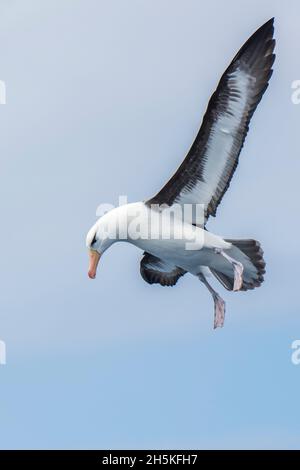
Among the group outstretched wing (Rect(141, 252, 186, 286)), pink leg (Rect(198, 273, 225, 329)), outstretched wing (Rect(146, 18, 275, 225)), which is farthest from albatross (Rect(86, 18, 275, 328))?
outstretched wing (Rect(141, 252, 186, 286))

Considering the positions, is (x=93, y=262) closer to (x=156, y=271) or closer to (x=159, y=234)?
(x=159, y=234)

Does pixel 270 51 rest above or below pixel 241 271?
above

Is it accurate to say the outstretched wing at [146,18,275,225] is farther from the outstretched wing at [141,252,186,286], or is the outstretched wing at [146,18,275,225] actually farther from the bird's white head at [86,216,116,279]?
the outstretched wing at [141,252,186,286]

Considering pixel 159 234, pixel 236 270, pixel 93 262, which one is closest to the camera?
pixel 159 234

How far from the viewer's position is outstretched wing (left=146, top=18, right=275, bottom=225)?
4072 centimetres

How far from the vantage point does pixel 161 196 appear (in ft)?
136

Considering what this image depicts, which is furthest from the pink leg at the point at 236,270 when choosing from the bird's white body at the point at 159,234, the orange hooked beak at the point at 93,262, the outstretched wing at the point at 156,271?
the outstretched wing at the point at 156,271

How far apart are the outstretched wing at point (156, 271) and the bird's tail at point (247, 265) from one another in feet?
4.74

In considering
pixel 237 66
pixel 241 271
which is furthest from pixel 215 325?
pixel 237 66

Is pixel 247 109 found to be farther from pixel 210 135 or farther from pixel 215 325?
pixel 215 325

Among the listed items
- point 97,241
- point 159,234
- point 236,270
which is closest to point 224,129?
point 159,234

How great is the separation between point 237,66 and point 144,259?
404 cm

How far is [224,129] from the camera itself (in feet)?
134

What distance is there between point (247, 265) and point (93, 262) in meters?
2.24
